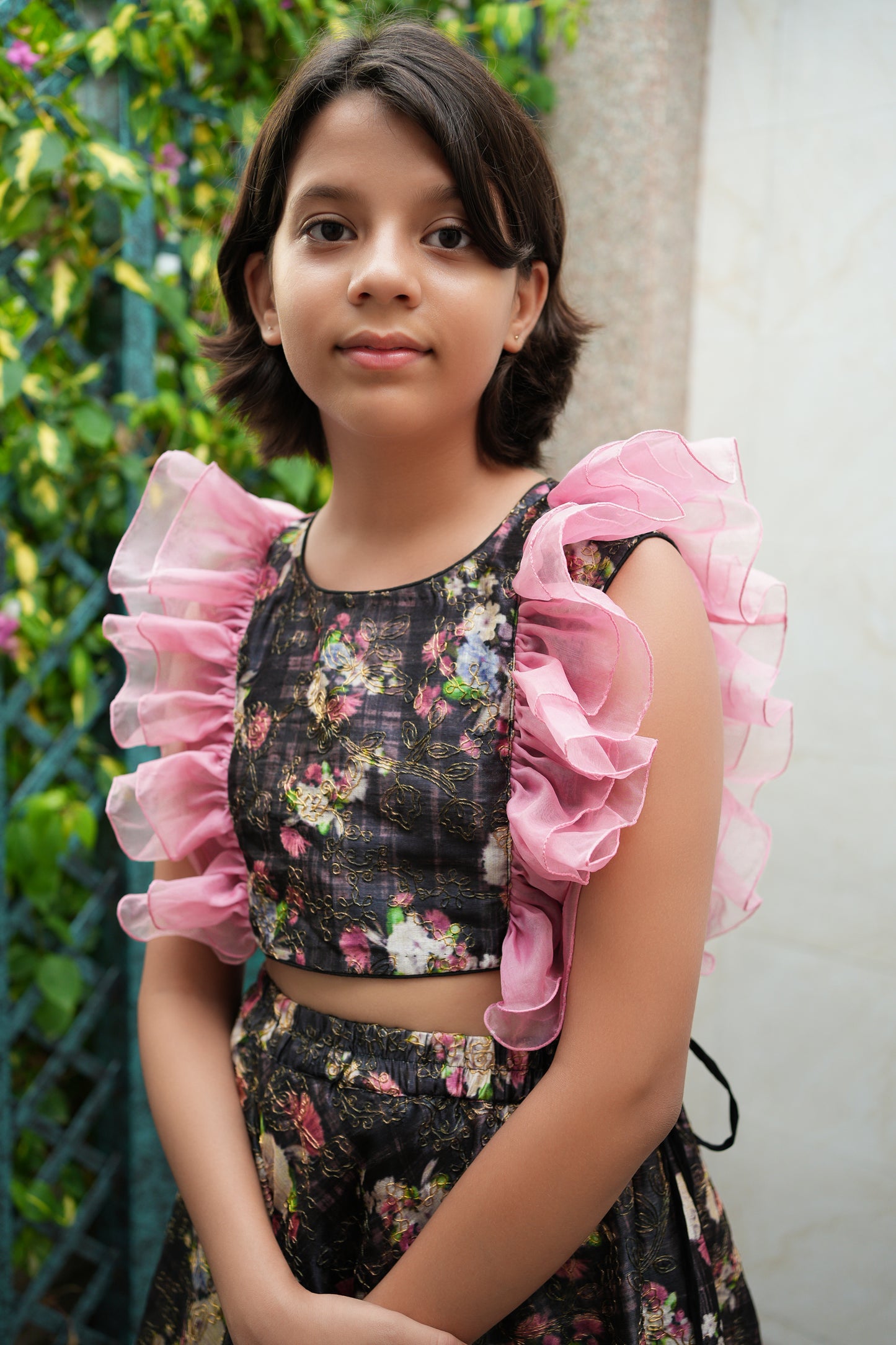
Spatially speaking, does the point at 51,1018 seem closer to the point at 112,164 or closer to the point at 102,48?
the point at 112,164

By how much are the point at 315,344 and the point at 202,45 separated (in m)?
0.89

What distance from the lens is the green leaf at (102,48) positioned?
1236 mm

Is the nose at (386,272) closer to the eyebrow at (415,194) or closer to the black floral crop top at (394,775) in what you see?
the eyebrow at (415,194)

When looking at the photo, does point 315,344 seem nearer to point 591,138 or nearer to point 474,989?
point 474,989

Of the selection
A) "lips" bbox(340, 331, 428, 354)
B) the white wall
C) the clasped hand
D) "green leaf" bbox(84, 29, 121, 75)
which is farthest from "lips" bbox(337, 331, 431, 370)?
the white wall

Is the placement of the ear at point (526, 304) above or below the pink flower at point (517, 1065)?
above

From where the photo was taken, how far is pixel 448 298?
2.45ft

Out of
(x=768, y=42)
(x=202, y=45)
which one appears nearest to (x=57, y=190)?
(x=202, y=45)

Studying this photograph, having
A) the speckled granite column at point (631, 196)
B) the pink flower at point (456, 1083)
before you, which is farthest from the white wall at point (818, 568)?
the pink flower at point (456, 1083)

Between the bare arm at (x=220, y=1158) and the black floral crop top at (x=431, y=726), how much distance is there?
0.06 meters

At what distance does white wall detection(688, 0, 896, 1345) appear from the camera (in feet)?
4.68

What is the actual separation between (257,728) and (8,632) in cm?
57

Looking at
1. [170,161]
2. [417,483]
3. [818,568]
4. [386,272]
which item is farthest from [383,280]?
[818,568]

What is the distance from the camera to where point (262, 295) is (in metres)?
0.91
